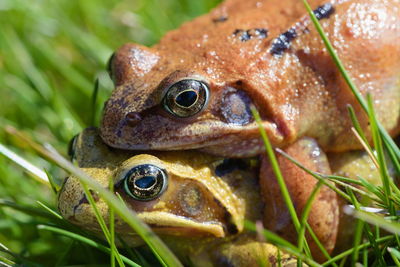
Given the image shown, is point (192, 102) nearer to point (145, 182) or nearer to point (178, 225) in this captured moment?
point (145, 182)

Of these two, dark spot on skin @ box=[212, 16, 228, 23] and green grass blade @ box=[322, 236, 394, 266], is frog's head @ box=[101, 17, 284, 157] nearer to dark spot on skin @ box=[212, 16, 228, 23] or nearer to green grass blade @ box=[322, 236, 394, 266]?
dark spot on skin @ box=[212, 16, 228, 23]

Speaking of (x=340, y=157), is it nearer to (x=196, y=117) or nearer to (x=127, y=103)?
(x=196, y=117)

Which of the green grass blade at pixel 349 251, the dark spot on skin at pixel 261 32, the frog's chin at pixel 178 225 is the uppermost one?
the dark spot on skin at pixel 261 32

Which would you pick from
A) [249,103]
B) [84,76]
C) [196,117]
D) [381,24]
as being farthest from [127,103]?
[84,76]

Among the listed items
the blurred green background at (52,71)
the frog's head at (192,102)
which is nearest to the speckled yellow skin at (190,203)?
the frog's head at (192,102)

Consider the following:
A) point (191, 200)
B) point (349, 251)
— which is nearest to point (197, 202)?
point (191, 200)

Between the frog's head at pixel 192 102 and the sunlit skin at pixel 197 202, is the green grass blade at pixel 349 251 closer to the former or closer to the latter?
the sunlit skin at pixel 197 202

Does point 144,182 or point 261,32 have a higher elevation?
point 261,32
